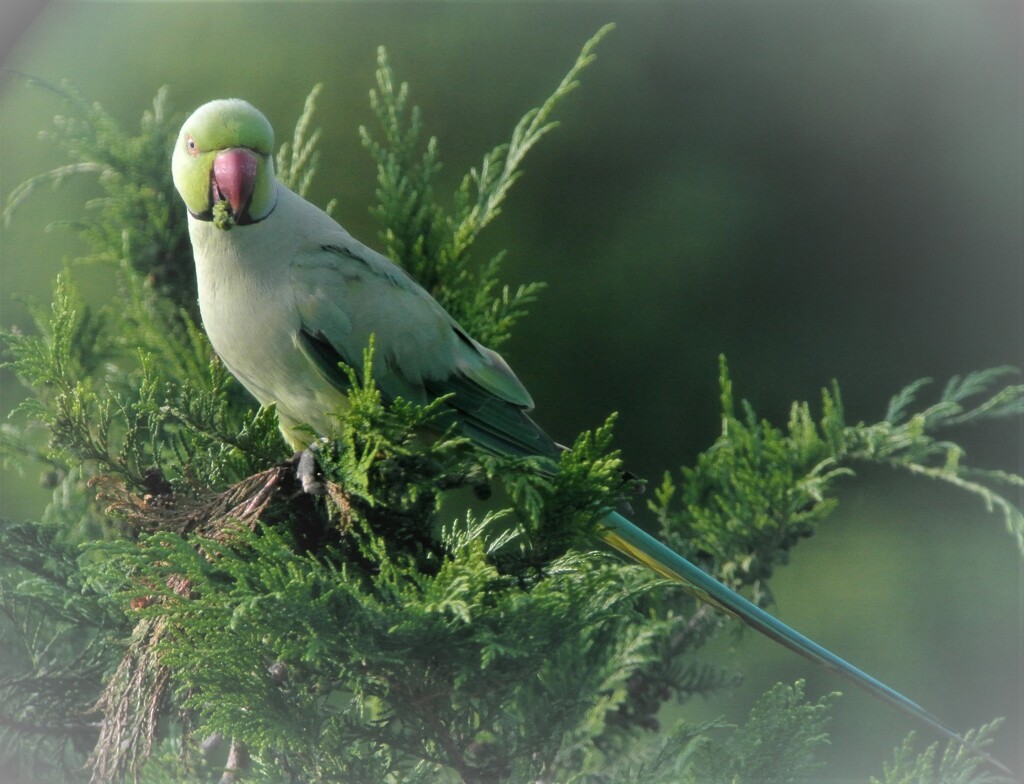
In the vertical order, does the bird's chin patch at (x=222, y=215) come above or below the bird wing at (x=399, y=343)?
above

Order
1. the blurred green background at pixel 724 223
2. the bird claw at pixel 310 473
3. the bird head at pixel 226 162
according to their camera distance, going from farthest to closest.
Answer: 1. the blurred green background at pixel 724 223
2. the bird head at pixel 226 162
3. the bird claw at pixel 310 473

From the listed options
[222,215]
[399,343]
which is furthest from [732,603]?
[222,215]

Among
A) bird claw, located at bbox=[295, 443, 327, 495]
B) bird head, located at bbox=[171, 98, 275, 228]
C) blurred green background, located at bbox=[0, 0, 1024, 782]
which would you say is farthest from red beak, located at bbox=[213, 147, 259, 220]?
blurred green background, located at bbox=[0, 0, 1024, 782]

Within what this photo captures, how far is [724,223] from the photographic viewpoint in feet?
7.29

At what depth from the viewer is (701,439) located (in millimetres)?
2117

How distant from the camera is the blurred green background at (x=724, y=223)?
2051 millimetres

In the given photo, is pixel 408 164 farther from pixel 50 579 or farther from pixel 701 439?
pixel 701 439

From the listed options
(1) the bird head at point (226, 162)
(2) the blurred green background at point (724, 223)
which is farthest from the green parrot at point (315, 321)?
(2) the blurred green background at point (724, 223)

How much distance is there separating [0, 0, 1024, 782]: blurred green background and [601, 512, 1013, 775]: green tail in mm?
870

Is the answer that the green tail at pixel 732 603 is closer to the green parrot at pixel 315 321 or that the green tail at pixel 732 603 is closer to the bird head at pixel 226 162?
the green parrot at pixel 315 321

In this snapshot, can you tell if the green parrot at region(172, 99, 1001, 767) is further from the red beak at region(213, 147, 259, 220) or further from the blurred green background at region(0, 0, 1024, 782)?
the blurred green background at region(0, 0, 1024, 782)

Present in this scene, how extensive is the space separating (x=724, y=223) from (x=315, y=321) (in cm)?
144

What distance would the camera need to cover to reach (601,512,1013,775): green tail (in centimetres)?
104

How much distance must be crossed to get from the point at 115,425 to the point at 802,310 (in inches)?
66.3
